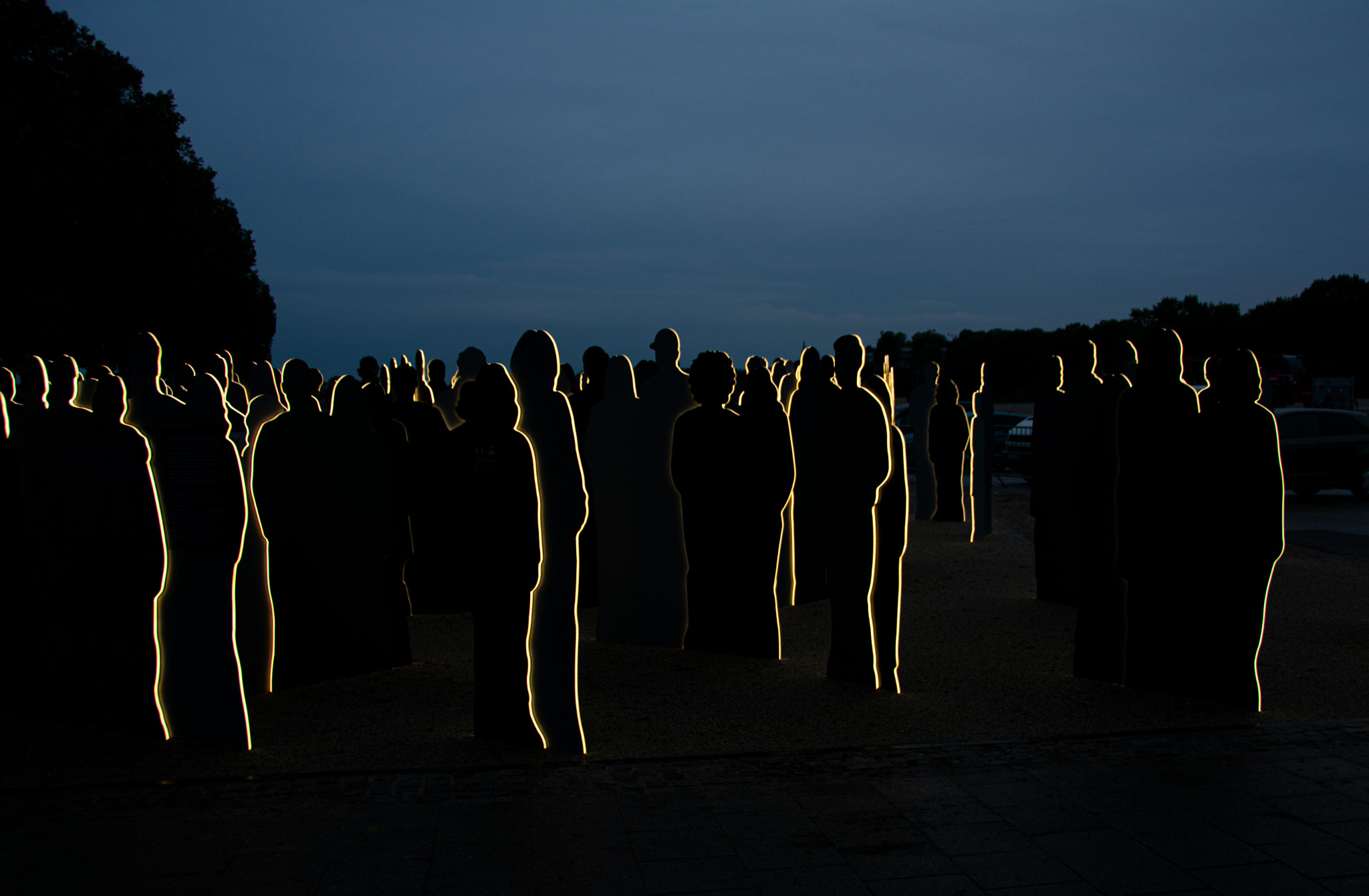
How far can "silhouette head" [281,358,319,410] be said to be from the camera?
5.93m

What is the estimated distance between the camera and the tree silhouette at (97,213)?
757 inches

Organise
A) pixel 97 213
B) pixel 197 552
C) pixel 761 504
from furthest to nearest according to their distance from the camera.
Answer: pixel 97 213 < pixel 761 504 < pixel 197 552

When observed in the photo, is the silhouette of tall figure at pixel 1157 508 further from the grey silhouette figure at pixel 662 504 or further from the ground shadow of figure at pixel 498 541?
the ground shadow of figure at pixel 498 541

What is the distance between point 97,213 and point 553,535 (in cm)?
2241

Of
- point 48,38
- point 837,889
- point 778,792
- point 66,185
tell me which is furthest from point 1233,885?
point 48,38

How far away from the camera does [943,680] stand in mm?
6164


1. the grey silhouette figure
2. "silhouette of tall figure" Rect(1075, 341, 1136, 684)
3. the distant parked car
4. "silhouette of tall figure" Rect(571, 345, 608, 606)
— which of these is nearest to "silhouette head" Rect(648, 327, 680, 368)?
the grey silhouette figure

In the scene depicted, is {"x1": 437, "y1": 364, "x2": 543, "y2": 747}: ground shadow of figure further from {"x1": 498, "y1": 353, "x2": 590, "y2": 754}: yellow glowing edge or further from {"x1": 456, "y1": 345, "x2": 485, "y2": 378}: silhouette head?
{"x1": 456, "y1": 345, "x2": 485, "y2": 378}: silhouette head

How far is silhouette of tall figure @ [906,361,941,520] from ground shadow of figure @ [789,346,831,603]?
20.1 ft

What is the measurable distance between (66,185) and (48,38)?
3.36 m

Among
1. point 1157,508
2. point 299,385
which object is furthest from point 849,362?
point 299,385

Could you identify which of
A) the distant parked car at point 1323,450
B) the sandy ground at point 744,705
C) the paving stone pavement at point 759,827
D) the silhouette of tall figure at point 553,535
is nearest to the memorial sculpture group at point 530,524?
the silhouette of tall figure at point 553,535

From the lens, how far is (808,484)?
8.21 metres

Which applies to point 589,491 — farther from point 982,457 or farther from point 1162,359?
point 982,457
